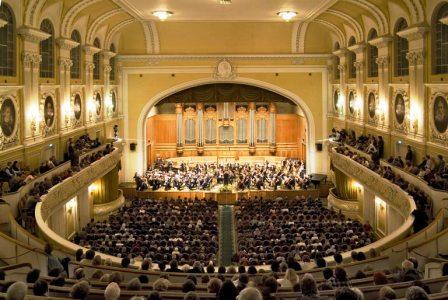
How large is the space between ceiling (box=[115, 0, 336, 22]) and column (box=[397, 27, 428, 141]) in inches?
199

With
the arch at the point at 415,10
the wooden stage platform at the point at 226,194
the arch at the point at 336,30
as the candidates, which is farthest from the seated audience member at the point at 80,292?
the arch at the point at 336,30

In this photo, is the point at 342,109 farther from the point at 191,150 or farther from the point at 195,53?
the point at 191,150

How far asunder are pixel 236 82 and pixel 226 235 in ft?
44.4

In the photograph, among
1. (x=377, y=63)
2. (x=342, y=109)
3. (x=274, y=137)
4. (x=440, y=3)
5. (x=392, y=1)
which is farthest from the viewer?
(x=274, y=137)

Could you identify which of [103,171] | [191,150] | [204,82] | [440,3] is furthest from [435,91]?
[191,150]

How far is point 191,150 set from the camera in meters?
39.3

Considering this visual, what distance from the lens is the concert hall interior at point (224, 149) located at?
10.5m

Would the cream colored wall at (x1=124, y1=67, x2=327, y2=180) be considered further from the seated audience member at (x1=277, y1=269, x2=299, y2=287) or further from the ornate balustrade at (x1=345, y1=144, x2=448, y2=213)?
the seated audience member at (x1=277, y1=269, x2=299, y2=287)

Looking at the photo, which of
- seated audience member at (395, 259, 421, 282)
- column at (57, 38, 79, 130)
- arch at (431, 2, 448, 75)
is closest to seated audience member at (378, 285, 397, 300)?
seated audience member at (395, 259, 421, 282)

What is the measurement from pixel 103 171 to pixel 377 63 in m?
13.3

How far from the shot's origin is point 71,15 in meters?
22.7

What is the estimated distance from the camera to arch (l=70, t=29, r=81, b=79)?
24953mm

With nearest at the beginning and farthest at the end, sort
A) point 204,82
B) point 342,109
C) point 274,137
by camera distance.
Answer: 1. point 342,109
2. point 204,82
3. point 274,137

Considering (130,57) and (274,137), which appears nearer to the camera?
(130,57)
